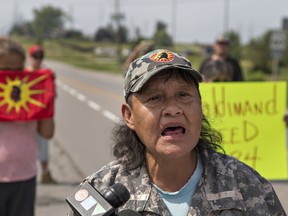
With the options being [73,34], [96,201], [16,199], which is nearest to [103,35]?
[73,34]

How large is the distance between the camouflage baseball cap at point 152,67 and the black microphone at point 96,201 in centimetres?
39

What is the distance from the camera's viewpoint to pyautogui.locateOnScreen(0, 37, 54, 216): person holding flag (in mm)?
3279

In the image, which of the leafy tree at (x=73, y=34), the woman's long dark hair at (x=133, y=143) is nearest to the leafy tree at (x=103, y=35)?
the leafy tree at (x=73, y=34)

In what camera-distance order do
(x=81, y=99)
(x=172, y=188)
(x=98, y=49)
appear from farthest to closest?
(x=98, y=49)
(x=81, y=99)
(x=172, y=188)

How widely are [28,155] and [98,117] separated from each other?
31.2 feet

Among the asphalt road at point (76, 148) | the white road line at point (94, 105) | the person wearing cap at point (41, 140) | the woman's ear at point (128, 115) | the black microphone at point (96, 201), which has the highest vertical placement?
the woman's ear at point (128, 115)

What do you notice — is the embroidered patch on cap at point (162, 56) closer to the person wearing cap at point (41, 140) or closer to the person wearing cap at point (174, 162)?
the person wearing cap at point (174, 162)

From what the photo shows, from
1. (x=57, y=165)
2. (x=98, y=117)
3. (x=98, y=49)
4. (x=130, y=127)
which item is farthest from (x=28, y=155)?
(x=98, y=49)

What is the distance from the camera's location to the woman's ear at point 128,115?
180cm

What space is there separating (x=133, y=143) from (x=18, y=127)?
171 cm

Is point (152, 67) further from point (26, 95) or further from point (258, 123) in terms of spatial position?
point (258, 123)

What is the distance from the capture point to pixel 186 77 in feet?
5.57

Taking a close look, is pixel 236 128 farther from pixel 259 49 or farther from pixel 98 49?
pixel 98 49

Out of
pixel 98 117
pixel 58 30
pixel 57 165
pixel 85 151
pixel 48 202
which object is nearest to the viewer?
pixel 48 202
